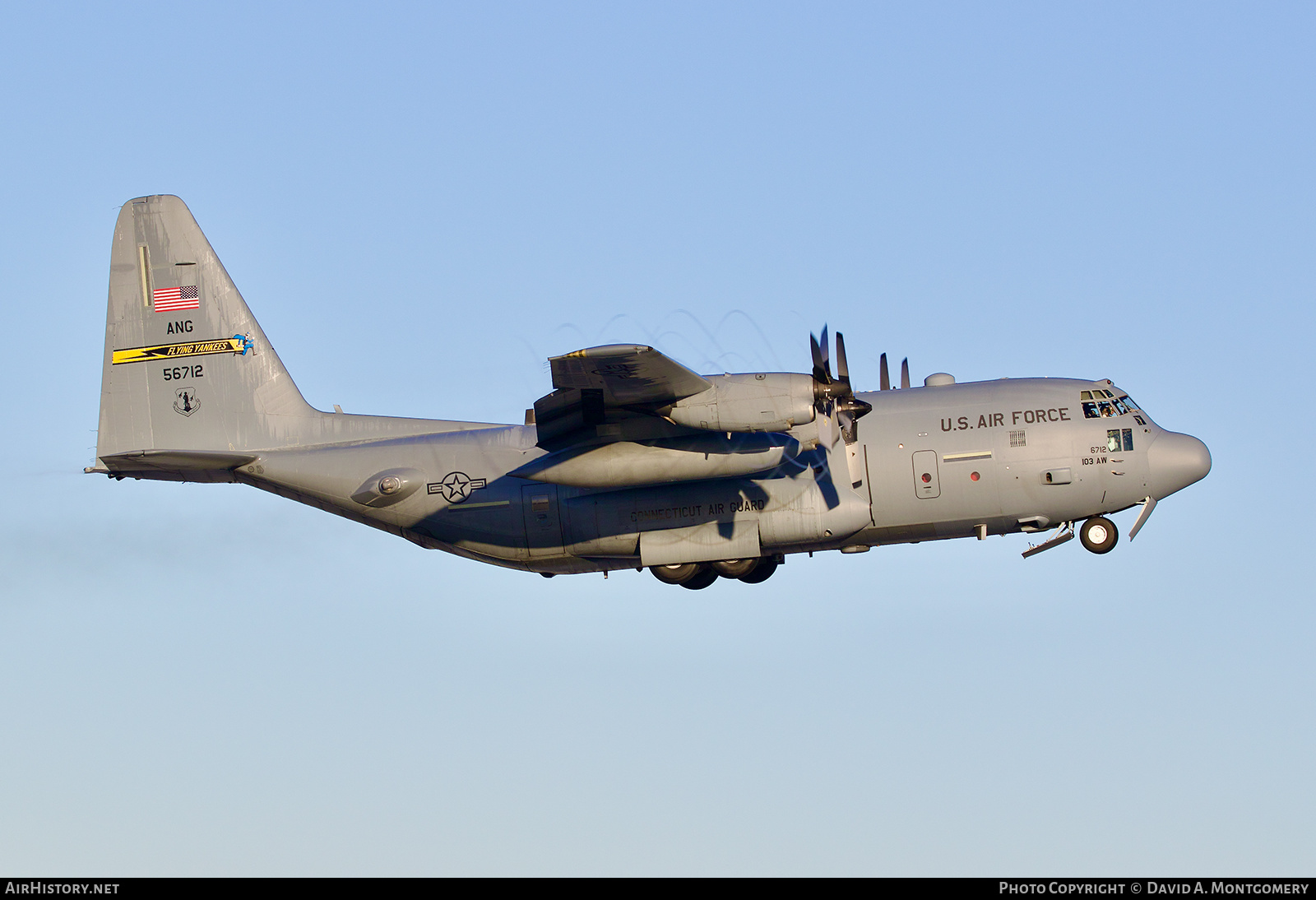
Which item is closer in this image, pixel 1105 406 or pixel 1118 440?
pixel 1118 440

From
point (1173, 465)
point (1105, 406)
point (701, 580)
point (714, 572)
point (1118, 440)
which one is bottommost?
point (701, 580)

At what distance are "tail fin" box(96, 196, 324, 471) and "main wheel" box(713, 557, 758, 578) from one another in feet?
25.5

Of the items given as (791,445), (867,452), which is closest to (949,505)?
(867,452)

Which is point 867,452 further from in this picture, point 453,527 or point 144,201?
point 144,201

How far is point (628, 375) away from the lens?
2002 centimetres

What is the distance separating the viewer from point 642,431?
857 inches

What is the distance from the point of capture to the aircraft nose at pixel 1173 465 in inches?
923

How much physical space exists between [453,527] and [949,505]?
27.5ft

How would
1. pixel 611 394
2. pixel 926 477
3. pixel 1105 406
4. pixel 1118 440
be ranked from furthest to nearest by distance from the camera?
pixel 1105 406
pixel 1118 440
pixel 926 477
pixel 611 394

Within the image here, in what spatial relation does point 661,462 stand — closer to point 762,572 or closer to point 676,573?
point 676,573

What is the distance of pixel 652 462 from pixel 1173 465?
8788mm

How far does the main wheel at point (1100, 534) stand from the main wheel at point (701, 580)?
6500mm

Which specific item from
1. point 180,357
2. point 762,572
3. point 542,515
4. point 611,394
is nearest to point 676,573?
point 762,572

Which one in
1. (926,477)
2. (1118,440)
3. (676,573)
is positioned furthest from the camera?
(676,573)
